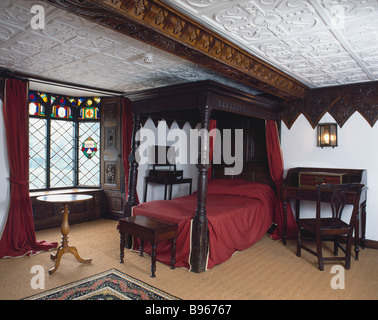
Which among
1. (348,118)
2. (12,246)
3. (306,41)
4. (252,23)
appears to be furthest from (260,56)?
(12,246)

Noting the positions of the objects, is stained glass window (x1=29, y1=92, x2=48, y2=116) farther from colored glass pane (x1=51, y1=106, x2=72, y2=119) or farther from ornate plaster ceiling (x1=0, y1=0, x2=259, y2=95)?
ornate plaster ceiling (x1=0, y1=0, x2=259, y2=95)

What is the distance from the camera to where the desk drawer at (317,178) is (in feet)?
13.7

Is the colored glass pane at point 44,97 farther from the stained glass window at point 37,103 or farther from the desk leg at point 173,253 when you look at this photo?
the desk leg at point 173,253

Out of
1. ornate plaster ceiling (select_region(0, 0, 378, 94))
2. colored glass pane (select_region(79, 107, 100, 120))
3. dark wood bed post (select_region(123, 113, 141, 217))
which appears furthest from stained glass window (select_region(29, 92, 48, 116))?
dark wood bed post (select_region(123, 113, 141, 217))

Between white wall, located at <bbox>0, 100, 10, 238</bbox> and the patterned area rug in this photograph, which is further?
white wall, located at <bbox>0, 100, 10, 238</bbox>

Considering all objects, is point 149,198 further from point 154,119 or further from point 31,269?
point 31,269

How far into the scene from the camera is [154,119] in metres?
5.70

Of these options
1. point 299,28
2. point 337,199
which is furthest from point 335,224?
point 299,28

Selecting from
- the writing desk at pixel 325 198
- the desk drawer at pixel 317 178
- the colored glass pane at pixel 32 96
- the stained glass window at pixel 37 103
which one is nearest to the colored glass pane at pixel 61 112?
the stained glass window at pixel 37 103

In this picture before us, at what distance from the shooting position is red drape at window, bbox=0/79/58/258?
3.88m

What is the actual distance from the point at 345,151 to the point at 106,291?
391 centimetres

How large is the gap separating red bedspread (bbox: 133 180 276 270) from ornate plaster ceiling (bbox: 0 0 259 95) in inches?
68.9

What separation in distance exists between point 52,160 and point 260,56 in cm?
410

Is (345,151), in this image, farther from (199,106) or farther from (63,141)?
(63,141)
